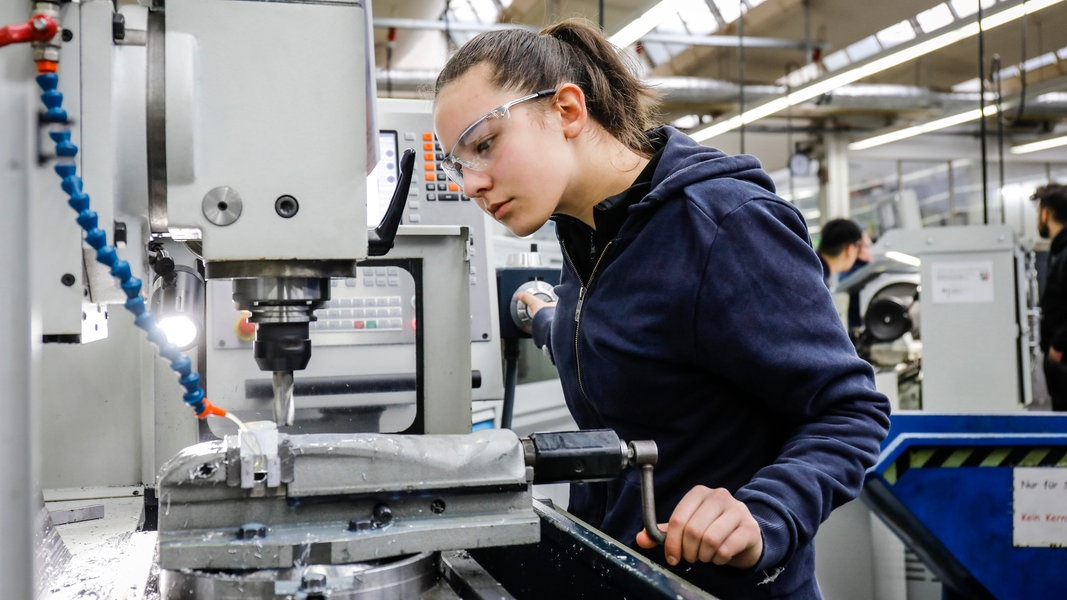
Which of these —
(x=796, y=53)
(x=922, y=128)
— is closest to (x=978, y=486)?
A: (x=922, y=128)

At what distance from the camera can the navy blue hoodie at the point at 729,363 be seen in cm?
84

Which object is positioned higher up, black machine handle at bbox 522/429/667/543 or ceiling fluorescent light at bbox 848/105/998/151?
ceiling fluorescent light at bbox 848/105/998/151

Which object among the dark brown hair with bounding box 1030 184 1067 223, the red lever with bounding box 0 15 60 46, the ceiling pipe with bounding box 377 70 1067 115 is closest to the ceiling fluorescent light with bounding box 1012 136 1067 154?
the ceiling pipe with bounding box 377 70 1067 115

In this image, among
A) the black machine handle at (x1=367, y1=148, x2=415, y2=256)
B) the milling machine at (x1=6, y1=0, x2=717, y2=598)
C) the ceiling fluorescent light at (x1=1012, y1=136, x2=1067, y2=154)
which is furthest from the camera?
the ceiling fluorescent light at (x1=1012, y1=136, x2=1067, y2=154)

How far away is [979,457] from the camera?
6.42 ft

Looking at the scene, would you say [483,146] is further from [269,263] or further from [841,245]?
[841,245]

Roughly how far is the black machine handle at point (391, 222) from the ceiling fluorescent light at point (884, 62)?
263 cm

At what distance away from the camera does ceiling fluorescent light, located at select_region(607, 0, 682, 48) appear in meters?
3.71

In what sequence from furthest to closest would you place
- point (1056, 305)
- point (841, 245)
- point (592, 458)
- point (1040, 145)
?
point (1040, 145) → point (841, 245) → point (1056, 305) → point (592, 458)

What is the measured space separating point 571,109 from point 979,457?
4.97ft

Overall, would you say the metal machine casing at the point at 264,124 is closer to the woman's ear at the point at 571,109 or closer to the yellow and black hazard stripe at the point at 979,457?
the woman's ear at the point at 571,109

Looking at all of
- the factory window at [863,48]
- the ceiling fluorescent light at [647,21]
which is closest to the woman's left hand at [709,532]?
the ceiling fluorescent light at [647,21]

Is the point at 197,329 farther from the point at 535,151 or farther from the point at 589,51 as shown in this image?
the point at 589,51

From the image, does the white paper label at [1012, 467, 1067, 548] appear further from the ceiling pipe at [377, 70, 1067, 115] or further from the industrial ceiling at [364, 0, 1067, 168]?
the ceiling pipe at [377, 70, 1067, 115]
